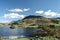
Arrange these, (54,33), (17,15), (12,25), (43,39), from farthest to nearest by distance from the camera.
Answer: (12,25), (17,15), (54,33), (43,39)

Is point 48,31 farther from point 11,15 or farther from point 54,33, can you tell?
point 11,15

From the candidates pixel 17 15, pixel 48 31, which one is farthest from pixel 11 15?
pixel 48 31

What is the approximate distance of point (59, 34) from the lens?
46.3 ft

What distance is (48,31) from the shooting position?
1493cm

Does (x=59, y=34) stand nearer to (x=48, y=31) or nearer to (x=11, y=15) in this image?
(x=48, y=31)

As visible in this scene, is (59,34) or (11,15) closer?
(59,34)

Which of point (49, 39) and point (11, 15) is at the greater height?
point (11, 15)

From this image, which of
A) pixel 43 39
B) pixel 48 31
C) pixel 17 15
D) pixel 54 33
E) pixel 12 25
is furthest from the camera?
pixel 12 25

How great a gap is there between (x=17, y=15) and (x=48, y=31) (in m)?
4.24

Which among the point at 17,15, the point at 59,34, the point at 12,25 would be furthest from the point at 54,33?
the point at 12,25

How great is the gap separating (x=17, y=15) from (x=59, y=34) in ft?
17.5

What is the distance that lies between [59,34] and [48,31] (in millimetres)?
1104

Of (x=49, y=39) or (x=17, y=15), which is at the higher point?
(x=17, y=15)

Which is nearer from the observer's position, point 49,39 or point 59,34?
point 49,39
